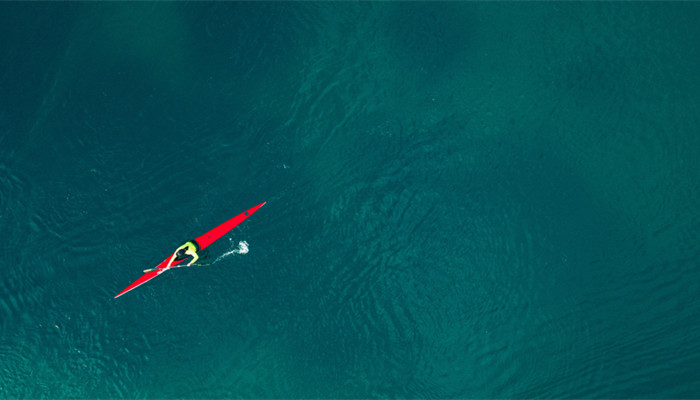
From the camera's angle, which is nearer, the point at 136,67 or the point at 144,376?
the point at 144,376

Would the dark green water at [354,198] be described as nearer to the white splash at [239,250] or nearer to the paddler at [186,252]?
the white splash at [239,250]

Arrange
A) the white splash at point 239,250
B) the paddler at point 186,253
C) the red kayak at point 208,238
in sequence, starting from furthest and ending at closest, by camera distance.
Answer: the white splash at point 239,250 → the red kayak at point 208,238 → the paddler at point 186,253

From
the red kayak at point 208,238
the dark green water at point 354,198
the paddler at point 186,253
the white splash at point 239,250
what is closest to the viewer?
the dark green water at point 354,198

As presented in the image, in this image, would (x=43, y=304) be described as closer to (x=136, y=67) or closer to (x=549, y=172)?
(x=136, y=67)

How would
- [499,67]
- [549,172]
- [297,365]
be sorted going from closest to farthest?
1. [297,365]
2. [549,172]
3. [499,67]

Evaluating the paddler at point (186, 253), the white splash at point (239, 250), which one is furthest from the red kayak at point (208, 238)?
the white splash at point (239, 250)

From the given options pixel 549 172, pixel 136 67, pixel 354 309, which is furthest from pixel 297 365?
pixel 136 67
